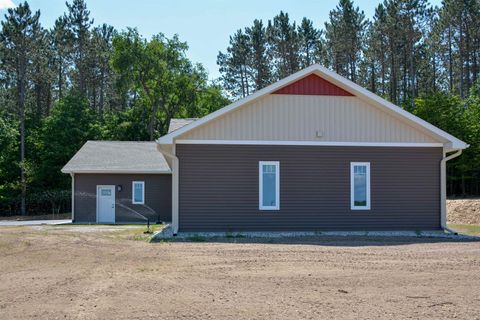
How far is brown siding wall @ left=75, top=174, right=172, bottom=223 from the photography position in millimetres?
26172

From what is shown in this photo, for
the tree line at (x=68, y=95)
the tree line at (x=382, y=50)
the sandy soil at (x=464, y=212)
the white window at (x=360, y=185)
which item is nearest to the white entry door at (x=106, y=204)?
the tree line at (x=68, y=95)

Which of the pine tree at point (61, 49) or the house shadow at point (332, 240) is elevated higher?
the pine tree at point (61, 49)

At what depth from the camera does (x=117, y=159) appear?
27.4 m

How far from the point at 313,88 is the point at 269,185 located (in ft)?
11.0

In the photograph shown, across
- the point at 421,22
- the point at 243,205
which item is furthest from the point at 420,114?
the point at 243,205

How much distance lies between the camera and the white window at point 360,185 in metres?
17.7

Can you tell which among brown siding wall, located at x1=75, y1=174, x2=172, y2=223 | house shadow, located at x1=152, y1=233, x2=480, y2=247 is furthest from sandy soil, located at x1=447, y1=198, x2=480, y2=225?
brown siding wall, located at x1=75, y1=174, x2=172, y2=223

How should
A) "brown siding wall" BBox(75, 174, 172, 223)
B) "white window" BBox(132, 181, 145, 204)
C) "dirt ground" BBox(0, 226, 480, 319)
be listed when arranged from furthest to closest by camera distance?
"white window" BBox(132, 181, 145, 204) → "brown siding wall" BBox(75, 174, 172, 223) → "dirt ground" BBox(0, 226, 480, 319)

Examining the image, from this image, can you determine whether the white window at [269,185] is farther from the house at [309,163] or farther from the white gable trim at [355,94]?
the white gable trim at [355,94]

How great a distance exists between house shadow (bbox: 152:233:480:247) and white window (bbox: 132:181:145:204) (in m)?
10.7

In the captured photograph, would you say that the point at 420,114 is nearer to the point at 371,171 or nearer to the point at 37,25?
the point at 371,171

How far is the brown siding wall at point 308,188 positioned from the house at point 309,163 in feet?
0.10

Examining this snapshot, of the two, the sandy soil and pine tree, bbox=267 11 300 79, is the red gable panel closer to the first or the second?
the sandy soil

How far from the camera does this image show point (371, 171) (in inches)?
699
